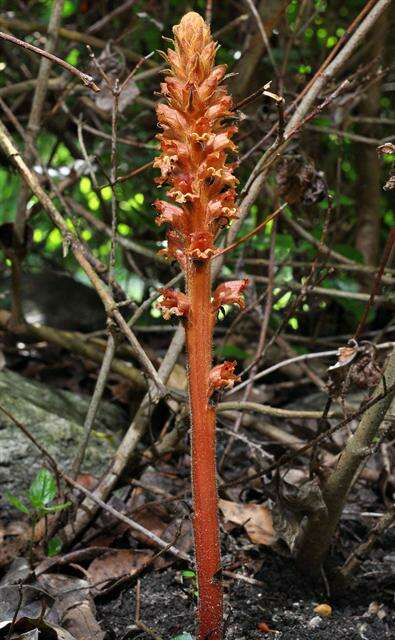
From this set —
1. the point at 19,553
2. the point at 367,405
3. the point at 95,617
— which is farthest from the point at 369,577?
the point at 19,553

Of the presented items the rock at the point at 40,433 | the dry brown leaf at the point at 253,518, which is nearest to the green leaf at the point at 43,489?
the rock at the point at 40,433

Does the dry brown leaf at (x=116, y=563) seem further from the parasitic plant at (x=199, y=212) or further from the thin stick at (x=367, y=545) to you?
the parasitic plant at (x=199, y=212)

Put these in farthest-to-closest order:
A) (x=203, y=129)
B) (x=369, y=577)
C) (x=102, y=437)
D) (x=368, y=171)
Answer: (x=368, y=171) → (x=102, y=437) → (x=369, y=577) → (x=203, y=129)

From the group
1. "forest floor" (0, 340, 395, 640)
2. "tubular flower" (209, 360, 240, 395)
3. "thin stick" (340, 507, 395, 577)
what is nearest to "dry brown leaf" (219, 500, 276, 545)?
"forest floor" (0, 340, 395, 640)

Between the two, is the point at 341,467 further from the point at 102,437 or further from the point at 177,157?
the point at 102,437

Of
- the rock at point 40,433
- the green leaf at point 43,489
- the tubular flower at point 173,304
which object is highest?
the tubular flower at point 173,304

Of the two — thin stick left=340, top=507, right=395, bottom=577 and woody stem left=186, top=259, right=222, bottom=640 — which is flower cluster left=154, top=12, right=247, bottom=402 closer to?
woody stem left=186, top=259, right=222, bottom=640

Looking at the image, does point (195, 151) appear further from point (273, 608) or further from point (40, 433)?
point (40, 433)

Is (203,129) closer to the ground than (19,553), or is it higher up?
higher up
